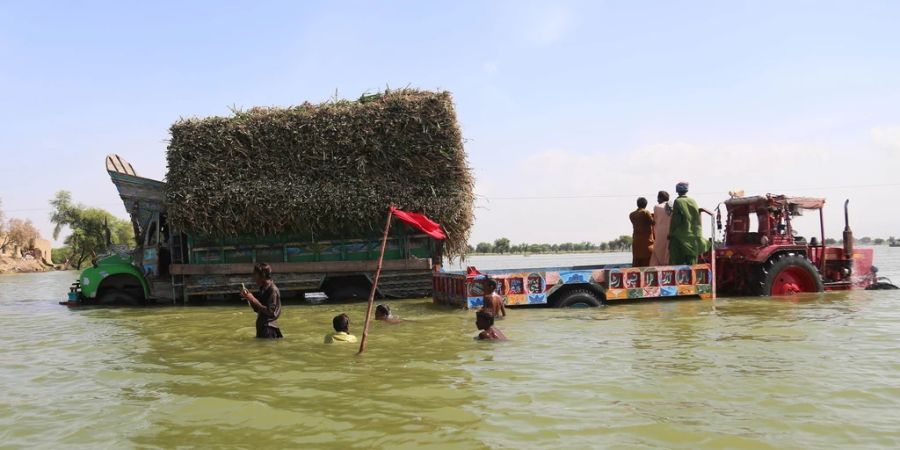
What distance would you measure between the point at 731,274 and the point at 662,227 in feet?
6.72

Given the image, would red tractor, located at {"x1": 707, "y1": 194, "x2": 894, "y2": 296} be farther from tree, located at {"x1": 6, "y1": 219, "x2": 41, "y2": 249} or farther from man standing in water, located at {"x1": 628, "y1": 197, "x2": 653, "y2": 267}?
tree, located at {"x1": 6, "y1": 219, "x2": 41, "y2": 249}

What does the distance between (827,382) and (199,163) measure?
1195 centimetres

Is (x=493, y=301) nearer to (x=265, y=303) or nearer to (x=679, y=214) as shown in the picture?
(x=265, y=303)

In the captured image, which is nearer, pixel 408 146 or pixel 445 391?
pixel 445 391

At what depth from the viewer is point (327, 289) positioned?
45.2ft

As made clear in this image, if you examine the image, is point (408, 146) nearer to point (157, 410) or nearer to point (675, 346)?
point (675, 346)

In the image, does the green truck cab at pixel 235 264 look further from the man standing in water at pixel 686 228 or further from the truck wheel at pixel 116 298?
the man standing in water at pixel 686 228

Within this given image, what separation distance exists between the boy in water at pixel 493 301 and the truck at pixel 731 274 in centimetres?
17

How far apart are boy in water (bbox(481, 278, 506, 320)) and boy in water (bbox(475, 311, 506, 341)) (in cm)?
169

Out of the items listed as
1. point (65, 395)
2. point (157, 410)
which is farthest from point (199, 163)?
point (157, 410)

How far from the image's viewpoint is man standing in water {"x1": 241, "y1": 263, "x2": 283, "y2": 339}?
26.0ft

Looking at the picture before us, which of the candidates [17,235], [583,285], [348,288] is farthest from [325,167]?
[17,235]

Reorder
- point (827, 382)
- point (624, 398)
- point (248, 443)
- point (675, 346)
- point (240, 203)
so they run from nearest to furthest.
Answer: point (248, 443), point (624, 398), point (827, 382), point (675, 346), point (240, 203)

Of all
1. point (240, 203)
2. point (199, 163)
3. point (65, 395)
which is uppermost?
point (199, 163)
